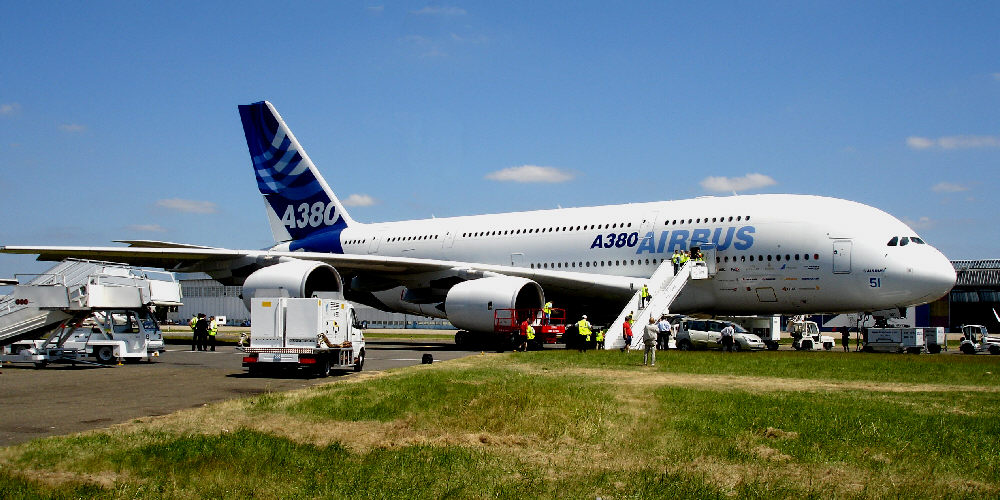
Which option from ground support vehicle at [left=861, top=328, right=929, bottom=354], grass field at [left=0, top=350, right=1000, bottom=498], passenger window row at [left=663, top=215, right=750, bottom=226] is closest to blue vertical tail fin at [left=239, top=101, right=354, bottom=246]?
passenger window row at [left=663, top=215, right=750, bottom=226]

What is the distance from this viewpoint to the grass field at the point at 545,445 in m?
7.42

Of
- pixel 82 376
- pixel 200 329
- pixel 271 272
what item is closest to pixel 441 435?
pixel 82 376

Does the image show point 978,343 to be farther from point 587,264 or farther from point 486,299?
point 486,299

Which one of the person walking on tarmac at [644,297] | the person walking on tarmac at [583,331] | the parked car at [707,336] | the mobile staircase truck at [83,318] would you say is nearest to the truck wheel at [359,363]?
the mobile staircase truck at [83,318]

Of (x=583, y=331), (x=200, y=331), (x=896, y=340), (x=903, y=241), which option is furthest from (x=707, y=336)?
(x=200, y=331)

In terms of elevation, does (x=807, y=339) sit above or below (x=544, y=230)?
below

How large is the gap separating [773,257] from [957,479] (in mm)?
18485

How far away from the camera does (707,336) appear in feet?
95.3

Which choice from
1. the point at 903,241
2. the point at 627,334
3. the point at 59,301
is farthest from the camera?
the point at 903,241

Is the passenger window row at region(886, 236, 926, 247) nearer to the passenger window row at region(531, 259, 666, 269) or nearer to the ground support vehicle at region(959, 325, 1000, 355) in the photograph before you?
the passenger window row at region(531, 259, 666, 269)

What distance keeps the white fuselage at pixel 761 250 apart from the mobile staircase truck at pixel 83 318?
13169mm

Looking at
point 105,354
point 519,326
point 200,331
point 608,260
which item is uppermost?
point 608,260

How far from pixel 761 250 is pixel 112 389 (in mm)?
17547

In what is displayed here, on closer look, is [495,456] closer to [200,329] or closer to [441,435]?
[441,435]
